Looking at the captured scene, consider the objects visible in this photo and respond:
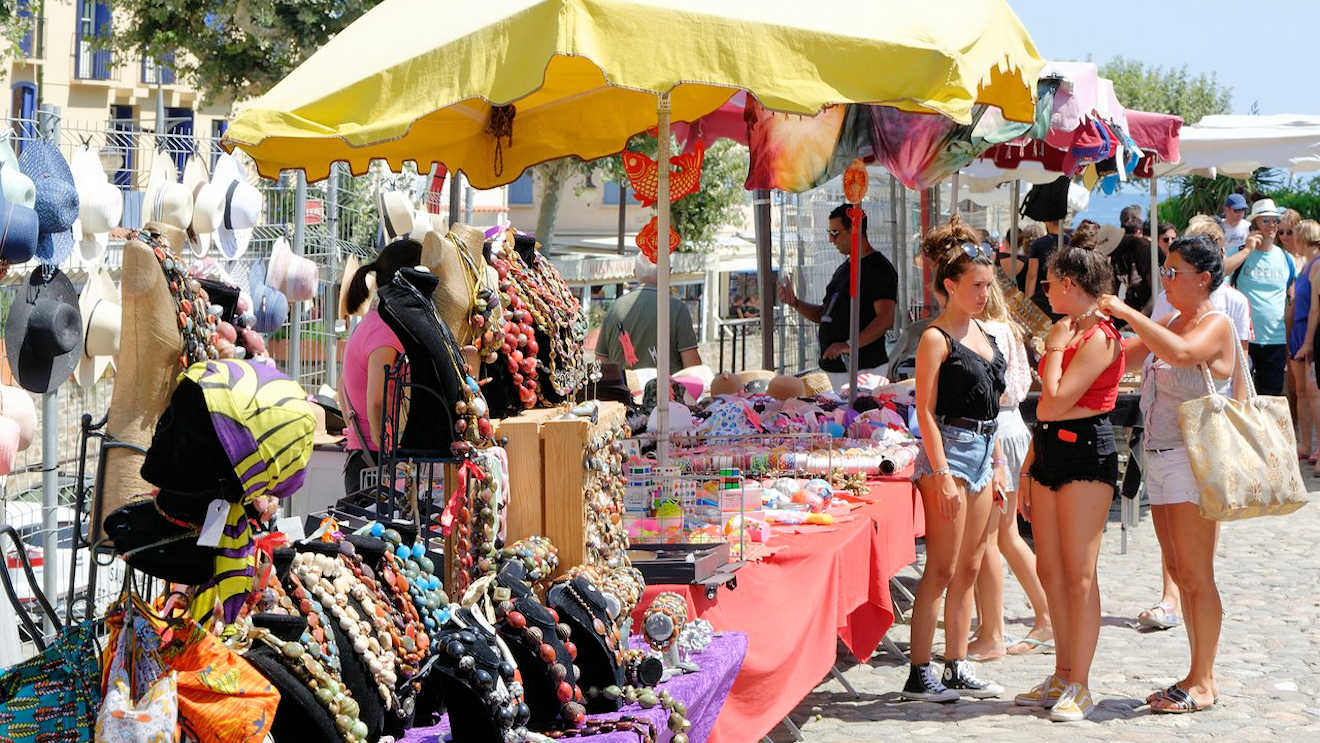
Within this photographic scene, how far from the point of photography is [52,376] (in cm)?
508

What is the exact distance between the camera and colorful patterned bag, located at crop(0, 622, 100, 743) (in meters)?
2.16

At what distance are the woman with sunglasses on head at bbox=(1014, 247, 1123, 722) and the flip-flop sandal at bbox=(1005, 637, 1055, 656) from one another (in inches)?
36.2

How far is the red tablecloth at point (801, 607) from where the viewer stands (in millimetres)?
4008

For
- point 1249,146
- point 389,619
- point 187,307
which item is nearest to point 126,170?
point 187,307

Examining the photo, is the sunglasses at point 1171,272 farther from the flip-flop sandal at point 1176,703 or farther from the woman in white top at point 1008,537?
the flip-flop sandal at point 1176,703

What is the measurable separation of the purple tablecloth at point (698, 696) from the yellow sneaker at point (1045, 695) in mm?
1757

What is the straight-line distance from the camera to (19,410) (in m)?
4.92

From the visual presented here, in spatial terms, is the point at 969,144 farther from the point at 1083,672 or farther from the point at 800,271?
the point at 800,271

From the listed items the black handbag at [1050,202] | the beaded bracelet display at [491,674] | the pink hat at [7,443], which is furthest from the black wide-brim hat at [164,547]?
the black handbag at [1050,202]

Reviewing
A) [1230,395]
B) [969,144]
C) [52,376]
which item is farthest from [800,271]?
[52,376]

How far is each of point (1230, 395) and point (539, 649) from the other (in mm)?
3278

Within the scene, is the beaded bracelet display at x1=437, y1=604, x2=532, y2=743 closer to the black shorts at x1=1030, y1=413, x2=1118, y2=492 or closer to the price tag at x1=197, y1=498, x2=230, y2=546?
the price tag at x1=197, y1=498, x2=230, y2=546

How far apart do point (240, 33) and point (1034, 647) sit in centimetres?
1313

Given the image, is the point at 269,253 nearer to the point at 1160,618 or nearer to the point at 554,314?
the point at 1160,618
